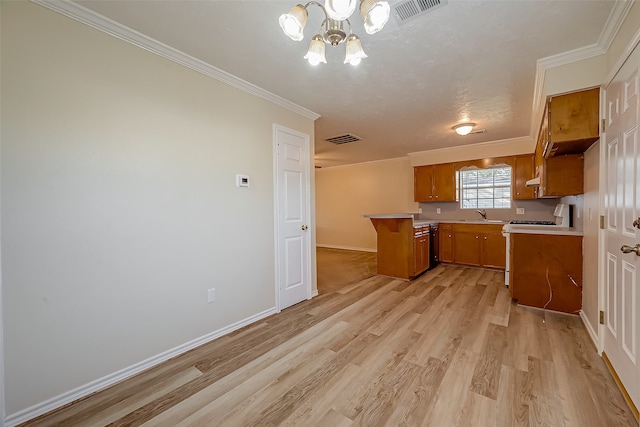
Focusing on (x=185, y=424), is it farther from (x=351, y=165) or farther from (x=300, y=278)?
(x=351, y=165)

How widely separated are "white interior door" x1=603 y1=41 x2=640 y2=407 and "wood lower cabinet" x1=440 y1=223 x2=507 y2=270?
2.91m

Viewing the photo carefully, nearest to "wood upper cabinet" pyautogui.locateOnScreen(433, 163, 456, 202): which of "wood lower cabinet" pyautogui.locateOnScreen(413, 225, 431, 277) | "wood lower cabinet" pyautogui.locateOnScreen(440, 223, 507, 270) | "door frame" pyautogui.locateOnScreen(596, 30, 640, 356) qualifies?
"wood lower cabinet" pyautogui.locateOnScreen(440, 223, 507, 270)

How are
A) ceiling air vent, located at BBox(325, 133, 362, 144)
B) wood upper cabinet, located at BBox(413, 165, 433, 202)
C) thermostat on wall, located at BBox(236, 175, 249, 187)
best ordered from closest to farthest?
thermostat on wall, located at BBox(236, 175, 249, 187)
ceiling air vent, located at BBox(325, 133, 362, 144)
wood upper cabinet, located at BBox(413, 165, 433, 202)

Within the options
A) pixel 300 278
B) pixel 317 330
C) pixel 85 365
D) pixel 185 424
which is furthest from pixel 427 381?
pixel 85 365

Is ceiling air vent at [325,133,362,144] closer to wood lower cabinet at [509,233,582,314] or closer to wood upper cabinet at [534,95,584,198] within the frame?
wood upper cabinet at [534,95,584,198]

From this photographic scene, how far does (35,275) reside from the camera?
1.55 metres

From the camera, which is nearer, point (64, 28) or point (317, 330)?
point (64, 28)

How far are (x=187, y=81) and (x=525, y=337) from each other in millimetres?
3823

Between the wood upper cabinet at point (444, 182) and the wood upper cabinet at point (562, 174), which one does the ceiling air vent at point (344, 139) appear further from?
the wood upper cabinet at point (562, 174)

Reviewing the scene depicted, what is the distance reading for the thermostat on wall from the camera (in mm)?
2646

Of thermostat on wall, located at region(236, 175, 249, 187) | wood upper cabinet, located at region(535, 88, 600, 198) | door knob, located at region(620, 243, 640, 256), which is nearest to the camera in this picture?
door knob, located at region(620, 243, 640, 256)

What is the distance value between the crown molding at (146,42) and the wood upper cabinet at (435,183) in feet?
13.1

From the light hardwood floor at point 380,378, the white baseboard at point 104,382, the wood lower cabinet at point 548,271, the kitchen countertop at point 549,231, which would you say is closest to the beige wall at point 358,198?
the kitchen countertop at point 549,231

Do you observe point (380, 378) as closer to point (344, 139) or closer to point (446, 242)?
point (344, 139)
